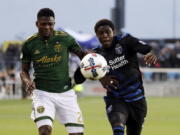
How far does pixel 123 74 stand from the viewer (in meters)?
11.6

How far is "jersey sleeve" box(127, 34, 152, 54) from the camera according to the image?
11406 millimetres

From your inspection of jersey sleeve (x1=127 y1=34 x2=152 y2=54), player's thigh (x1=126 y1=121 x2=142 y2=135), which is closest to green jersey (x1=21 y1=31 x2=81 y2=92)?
jersey sleeve (x1=127 y1=34 x2=152 y2=54)

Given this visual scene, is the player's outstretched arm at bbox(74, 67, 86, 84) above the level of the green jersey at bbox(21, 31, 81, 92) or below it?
below

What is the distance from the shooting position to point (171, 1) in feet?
116

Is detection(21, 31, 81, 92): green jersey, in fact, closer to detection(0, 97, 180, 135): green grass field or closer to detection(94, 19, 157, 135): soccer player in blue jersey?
detection(94, 19, 157, 135): soccer player in blue jersey

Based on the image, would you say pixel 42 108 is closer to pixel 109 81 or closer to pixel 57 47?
pixel 57 47

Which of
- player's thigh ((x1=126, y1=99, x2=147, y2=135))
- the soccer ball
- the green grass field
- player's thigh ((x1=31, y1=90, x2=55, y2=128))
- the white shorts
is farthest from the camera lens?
the green grass field

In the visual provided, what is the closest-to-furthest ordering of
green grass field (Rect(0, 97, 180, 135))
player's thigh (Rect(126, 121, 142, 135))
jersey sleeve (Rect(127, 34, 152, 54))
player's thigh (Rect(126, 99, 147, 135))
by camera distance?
jersey sleeve (Rect(127, 34, 152, 54)) < player's thigh (Rect(126, 99, 147, 135)) < player's thigh (Rect(126, 121, 142, 135)) < green grass field (Rect(0, 97, 180, 135))

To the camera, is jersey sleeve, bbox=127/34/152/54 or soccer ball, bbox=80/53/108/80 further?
jersey sleeve, bbox=127/34/152/54

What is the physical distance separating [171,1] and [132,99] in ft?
79.6

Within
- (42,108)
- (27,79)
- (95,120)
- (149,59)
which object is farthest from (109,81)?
(95,120)

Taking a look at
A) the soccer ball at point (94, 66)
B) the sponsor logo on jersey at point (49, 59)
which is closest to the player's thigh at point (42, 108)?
the sponsor logo on jersey at point (49, 59)

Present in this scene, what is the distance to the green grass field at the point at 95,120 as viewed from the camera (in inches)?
669

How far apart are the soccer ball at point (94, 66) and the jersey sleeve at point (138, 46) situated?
785mm
